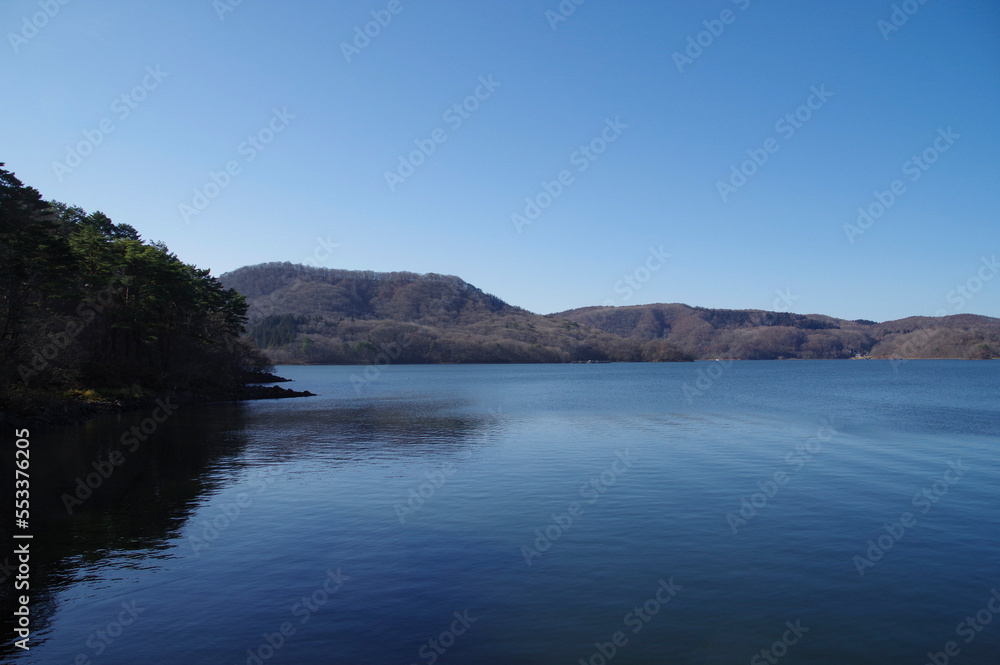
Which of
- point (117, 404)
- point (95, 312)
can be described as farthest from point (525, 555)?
point (95, 312)

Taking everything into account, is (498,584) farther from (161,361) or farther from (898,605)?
(161,361)

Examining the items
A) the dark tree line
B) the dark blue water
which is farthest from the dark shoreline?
the dark blue water

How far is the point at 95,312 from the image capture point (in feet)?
156

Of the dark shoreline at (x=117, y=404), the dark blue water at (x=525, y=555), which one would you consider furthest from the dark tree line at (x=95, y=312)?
the dark blue water at (x=525, y=555)

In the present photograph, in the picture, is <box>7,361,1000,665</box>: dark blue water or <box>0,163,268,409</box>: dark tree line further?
<box>0,163,268,409</box>: dark tree line

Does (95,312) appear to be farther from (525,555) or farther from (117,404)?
(525,555)

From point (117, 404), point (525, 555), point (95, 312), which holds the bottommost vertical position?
point (525, 555)

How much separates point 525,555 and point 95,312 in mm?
46187

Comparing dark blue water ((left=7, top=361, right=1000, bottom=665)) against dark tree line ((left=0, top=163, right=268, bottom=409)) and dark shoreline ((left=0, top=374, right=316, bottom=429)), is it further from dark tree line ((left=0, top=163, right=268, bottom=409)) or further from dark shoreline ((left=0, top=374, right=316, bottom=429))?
dark tree line ((left=0, top=163, right=268, bottom=409))

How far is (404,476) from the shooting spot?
2500 centimetres

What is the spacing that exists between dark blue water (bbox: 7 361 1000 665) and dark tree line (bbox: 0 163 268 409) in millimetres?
9118

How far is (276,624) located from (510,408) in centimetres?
4743

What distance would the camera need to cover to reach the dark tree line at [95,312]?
3544 centimetres

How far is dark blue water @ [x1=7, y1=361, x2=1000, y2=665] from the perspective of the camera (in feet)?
34.7
